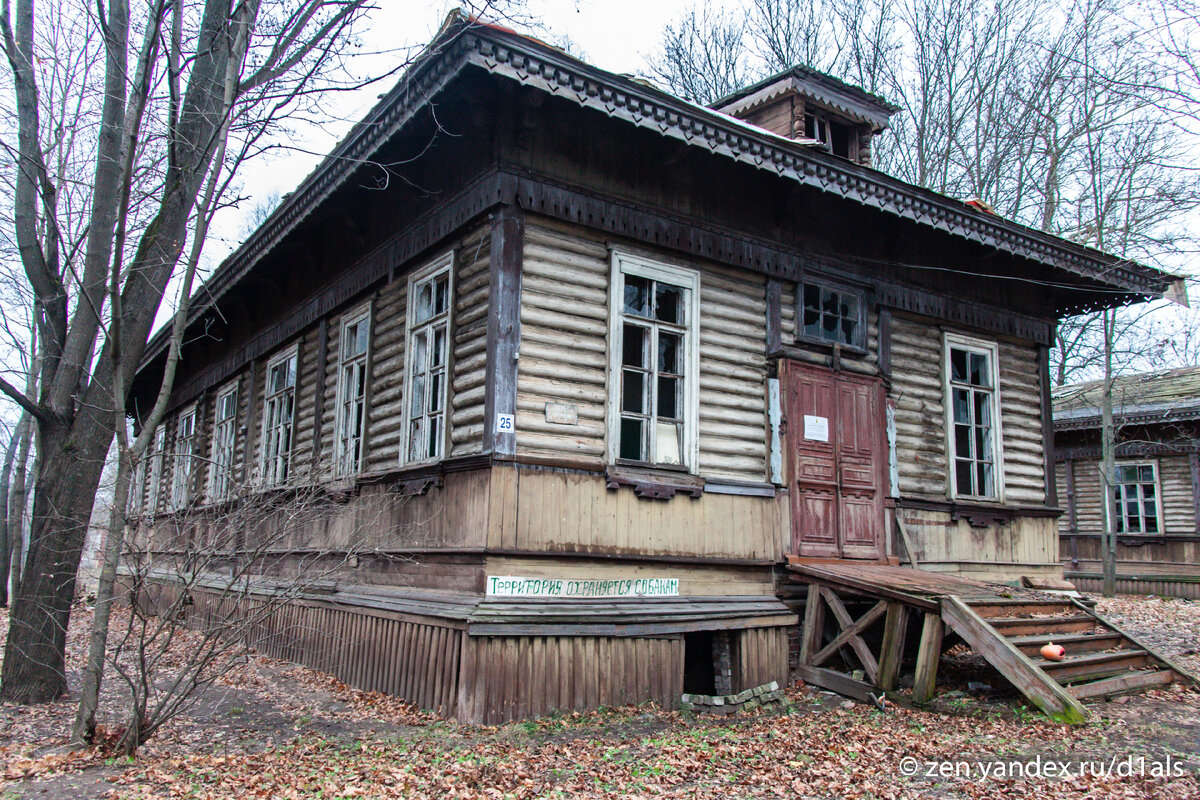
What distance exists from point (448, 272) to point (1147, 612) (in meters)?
13.8

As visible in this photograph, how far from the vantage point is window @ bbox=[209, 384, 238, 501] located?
14.9 m

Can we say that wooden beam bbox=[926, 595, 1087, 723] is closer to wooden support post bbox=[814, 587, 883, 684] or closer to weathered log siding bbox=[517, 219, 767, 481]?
wooden support post bbox=[814, 587, 883, 684]

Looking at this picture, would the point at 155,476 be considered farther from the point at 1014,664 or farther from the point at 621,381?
the point at 1014,664

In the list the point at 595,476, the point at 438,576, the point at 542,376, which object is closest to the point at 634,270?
the point at 542,376

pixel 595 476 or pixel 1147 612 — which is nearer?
pixel 595 476

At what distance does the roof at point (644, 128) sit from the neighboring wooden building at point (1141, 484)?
10.1m

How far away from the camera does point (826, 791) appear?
557cm

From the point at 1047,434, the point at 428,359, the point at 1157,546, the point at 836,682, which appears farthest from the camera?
the point at 1157,546

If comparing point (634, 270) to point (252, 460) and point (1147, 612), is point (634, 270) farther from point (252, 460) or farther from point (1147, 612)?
point (1147, 612)

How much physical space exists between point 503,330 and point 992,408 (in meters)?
7.28

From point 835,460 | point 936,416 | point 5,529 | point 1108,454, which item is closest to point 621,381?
point 835,460

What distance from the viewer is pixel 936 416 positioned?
1115 centimetres

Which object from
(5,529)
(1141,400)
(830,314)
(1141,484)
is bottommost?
(5,529)

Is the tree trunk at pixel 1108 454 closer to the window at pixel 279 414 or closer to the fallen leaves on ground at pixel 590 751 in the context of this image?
the fallen leaves on ground at pixel 590 751
